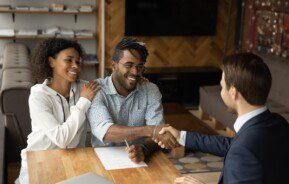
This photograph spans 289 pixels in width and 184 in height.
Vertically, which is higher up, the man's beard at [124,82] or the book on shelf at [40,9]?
the book on shelf at [40,9]

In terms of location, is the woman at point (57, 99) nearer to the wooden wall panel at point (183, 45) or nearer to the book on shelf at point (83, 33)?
the book on shelf at point (83, 33)

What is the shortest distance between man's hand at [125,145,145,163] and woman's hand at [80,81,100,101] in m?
0.35

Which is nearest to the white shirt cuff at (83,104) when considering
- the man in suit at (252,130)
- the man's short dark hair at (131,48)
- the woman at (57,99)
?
the woman at (57,99)

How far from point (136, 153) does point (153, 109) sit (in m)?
0.36

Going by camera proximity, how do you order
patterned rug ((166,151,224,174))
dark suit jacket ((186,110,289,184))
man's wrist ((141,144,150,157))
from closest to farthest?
dark suit jacket ((186,110,289,184)), man's wrist ((141,144,150,157)), patterned rug ((166,151,224,174))

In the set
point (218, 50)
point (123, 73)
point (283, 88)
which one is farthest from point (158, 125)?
point (218, 50)

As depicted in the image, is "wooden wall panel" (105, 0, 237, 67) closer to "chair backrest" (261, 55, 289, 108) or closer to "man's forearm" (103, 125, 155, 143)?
"chair backrest" (261, 55, 289, 108)

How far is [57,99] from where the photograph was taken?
2174mm

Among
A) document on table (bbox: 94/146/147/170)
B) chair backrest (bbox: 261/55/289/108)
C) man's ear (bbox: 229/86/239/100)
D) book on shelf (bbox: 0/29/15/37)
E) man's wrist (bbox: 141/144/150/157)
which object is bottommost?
chair backrest (bbox: 261/55/289/108)

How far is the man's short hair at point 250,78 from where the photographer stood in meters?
1.41

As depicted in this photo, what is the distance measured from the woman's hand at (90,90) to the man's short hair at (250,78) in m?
0.87

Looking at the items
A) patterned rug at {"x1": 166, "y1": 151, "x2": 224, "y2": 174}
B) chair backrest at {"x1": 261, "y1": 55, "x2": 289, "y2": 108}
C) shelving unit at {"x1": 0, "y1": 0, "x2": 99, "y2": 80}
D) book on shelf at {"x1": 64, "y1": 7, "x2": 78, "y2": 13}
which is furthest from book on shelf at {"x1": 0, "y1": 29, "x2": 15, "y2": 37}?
chair backrest at {"x1": 261, "y1": 55, "x2": 289, "y2": 108}

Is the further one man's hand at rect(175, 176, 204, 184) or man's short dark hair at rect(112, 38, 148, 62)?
man's short dark hair at rect(112, 38, 148, 62)

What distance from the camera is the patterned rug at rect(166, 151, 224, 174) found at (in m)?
3.55
